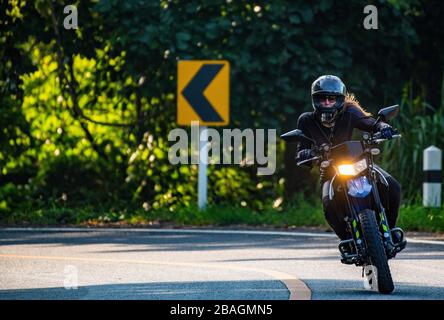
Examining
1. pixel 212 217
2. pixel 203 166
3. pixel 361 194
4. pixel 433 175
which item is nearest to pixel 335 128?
pixel 361 194

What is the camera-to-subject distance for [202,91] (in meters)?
17.2

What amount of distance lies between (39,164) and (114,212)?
227cm

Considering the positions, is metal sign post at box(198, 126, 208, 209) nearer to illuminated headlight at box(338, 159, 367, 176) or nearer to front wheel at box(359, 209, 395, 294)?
illuminated headlight at box(338, 159, 367, 176)

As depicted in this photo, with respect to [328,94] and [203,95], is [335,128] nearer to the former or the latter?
[328,94]

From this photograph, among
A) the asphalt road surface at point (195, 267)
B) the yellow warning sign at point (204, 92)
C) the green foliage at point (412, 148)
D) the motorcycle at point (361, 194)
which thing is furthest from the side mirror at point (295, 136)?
the green foliage at point (412, 148)

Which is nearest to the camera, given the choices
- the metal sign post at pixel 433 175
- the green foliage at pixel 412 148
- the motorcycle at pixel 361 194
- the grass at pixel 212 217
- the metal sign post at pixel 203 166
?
the motorcycle at pixel 361 194

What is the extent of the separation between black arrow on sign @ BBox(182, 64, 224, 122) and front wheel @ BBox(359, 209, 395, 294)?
8.26m

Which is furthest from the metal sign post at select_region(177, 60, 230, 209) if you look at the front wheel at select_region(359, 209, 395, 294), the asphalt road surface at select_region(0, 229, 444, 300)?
the front wheel at select_region(359, 209, 395, 294)

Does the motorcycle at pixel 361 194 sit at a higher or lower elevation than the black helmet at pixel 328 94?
lower

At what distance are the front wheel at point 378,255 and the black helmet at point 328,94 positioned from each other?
0.91 metres

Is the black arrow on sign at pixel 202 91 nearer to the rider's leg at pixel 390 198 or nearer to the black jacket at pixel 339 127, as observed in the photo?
the black jacket at pixel 339 127

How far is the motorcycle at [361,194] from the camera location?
9044mm

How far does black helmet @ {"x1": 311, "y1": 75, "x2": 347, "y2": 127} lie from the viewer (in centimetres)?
940
